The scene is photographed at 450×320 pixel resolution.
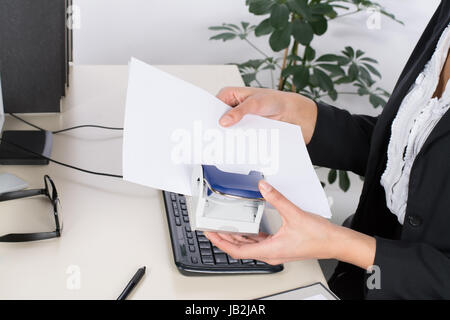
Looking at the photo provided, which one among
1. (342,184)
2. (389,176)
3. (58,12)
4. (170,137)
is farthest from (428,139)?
(342,184)

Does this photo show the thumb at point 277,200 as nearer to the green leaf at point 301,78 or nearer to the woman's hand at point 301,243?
the woman's hand at point 301,243

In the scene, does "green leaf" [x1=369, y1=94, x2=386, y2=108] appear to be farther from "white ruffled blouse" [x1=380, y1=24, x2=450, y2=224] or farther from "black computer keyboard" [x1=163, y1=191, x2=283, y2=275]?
"black computer keyboard" [x1=163, y1=191, x2=283, y2=275]

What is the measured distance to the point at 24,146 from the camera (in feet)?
3.31

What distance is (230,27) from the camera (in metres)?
1.89

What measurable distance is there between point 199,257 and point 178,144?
0.18 m

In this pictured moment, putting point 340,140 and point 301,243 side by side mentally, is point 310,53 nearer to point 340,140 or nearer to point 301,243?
point 340,140

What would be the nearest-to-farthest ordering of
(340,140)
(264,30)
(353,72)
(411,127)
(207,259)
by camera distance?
1. (207,259)
2. (411,127)
3. (340,140)
4. (264,30)
5. (353,72)

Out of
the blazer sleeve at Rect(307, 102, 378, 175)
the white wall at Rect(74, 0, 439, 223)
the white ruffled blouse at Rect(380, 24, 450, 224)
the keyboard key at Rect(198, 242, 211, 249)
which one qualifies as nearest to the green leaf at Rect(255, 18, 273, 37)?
the white wall at Rect(74, 0, 439, 223)

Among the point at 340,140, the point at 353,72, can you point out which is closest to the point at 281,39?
the point at 353,72

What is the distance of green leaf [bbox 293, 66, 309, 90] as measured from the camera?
1.66 metres

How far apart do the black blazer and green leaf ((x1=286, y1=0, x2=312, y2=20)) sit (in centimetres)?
50
